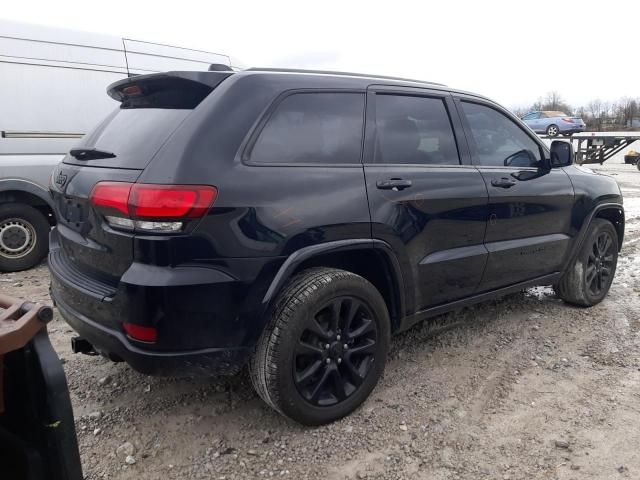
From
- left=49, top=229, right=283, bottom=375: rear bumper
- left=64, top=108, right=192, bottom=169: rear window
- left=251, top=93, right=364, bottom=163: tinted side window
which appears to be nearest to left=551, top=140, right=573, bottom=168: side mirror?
left=251, top=93, right=364, bottom=163: tinted side window

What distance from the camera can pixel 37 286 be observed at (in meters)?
5.05

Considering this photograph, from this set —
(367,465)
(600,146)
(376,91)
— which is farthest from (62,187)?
(600,146)

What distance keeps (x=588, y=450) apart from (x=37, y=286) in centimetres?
484

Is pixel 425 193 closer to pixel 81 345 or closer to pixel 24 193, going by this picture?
pixel 81 345

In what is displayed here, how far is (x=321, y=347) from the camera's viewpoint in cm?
263

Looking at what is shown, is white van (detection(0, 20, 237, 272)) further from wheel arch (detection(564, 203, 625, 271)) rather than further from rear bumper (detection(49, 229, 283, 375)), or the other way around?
wheel arch (detection(564, 203, 625, 271))

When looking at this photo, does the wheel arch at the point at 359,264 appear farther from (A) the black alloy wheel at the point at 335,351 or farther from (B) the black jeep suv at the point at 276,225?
(A) the black alloy wheel at the point at 335,351

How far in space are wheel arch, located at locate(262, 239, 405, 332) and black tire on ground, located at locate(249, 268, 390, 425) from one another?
89mm

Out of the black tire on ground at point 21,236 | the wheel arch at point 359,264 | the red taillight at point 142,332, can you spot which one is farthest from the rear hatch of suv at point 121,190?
the black tire on ground at point 21,236

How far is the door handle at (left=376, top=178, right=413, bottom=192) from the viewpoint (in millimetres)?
2783

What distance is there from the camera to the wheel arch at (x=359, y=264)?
7.89 feet

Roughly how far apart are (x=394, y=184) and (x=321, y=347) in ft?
3.18

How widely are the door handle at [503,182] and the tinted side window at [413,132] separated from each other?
345 millimetres

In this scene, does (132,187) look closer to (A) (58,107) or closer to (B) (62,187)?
(B) (62,187)
